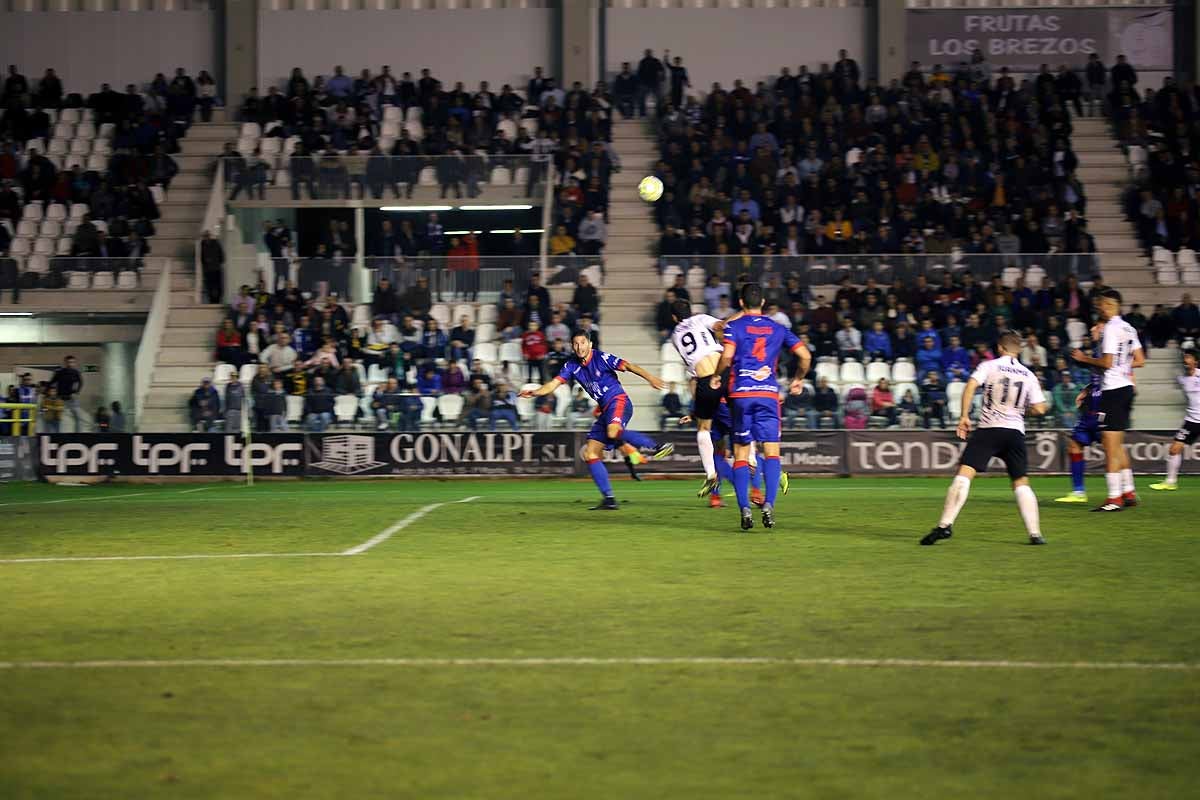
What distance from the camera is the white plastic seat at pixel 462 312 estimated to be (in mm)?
29156

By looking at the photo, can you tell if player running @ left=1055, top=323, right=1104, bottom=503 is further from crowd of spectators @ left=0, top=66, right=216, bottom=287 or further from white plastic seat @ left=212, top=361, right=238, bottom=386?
crowd of spectators @ left=0, top=66, right=216, bottom=287

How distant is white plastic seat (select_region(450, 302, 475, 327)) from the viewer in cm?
2916

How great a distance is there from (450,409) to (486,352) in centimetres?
249

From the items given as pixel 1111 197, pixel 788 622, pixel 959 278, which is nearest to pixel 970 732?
pixel 788 622

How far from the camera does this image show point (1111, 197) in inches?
1362

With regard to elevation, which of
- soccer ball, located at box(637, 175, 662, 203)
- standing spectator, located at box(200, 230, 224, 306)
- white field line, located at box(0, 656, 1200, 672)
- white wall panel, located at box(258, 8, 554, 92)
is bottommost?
white field line, located at box(0, 656, 1200, 672)

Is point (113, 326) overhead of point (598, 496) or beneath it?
overhead

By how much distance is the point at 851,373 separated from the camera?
85.4 ft

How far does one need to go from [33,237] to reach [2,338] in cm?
261

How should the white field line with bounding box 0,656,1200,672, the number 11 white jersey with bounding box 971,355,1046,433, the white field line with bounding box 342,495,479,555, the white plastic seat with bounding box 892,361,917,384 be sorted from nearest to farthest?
the white field line with bounding box 0,656,1200,672 < the number 11 white jersey with bounding box 971,355,1046,433 < the white field line with bounding box 342,495,479,555 < the white plastic seat with bounding box 892,361,917,384

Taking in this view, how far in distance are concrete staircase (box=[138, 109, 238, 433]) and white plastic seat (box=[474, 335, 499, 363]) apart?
18.6 ft

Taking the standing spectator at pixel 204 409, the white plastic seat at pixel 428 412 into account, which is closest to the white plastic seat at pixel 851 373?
the white plastic seat at pixel 428 412

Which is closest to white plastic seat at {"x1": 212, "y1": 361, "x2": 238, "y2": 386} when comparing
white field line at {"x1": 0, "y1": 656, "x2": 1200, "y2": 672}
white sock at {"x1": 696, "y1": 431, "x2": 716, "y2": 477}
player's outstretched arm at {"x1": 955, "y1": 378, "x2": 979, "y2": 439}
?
white sock at {"x1": 696, "y1": 431, "x2": 716, "y2": 477}

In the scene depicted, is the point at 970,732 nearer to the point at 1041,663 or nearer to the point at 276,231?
the point at 1041,663
